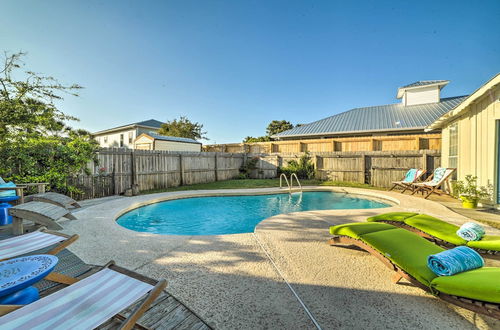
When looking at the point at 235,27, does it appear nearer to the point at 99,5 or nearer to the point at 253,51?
the point at 253,51

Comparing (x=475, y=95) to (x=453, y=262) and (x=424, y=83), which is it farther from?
(x=424, y=83)

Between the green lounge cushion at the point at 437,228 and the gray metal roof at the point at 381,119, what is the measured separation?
46.7 feet

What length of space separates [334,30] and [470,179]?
7387 millimetres

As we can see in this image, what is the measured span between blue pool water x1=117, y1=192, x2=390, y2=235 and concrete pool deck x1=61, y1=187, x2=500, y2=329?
1612mm

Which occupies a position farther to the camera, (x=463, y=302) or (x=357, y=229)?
(x=357, y=229)

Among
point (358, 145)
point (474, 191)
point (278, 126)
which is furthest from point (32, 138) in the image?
point (278, 126)

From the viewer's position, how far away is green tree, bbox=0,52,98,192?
19.9ft

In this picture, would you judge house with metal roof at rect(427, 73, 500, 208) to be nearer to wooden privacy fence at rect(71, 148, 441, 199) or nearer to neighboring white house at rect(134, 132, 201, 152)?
wooden privacy fence at rect(71, 148, 441, 199)

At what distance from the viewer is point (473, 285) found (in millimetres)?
1599

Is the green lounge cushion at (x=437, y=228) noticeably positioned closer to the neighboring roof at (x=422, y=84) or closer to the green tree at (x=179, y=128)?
the neighboring roof at (x=422, y=84)

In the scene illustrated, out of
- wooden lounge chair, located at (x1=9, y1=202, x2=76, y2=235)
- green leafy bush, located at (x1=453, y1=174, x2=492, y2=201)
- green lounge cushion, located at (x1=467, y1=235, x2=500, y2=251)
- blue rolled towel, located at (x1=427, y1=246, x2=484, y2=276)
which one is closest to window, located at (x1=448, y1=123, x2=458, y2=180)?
green leafy bush, located at (x1=453, y1=174, x2=492, y2=201)

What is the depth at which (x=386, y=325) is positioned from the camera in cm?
167

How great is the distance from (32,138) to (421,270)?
9.63m

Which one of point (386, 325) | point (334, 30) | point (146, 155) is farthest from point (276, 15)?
point (386, 325)
